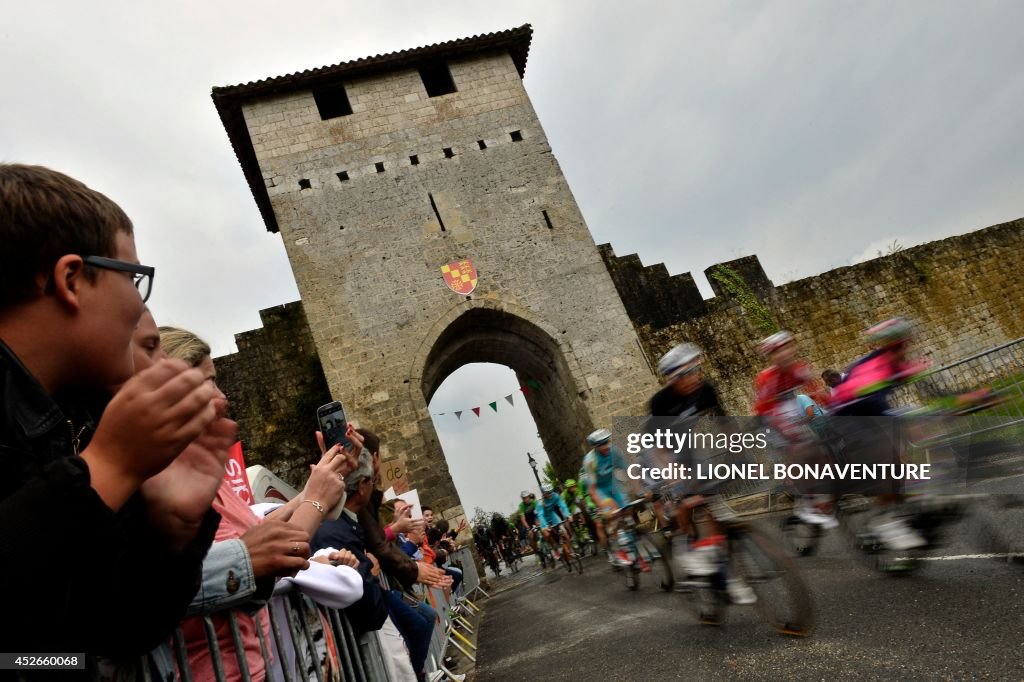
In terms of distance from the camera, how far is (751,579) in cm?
378

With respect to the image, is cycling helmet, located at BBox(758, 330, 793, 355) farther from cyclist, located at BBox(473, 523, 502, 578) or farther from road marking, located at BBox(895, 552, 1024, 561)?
cyclist, located at BBox(473, 523, 502, 578)

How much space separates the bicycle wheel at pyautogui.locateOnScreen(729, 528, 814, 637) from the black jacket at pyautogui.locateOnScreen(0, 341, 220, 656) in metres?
3.18

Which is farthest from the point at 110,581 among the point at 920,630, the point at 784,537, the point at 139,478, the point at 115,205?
the point at 784,537

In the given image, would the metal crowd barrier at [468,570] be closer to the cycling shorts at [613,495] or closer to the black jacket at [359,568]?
the cycling shorts at [613,495]

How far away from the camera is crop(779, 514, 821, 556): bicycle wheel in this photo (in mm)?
4822

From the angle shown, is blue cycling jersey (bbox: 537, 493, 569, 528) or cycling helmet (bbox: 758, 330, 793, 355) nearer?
cycling helmet (bbox: 758, 330, 793, 355)

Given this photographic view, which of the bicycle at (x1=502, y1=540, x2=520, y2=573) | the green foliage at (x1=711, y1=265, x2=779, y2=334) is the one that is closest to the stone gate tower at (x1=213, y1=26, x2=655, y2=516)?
the green foliage at (x1=711, y1=265, x2=779, y2=334)

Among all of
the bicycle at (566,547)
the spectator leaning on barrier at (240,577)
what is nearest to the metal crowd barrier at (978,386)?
the spectator leaning on barrier at (240,577)

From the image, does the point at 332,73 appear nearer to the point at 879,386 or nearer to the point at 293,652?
the point at 879,386

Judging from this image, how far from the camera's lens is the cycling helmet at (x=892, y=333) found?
408 cm

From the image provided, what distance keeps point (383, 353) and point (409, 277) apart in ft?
6.30

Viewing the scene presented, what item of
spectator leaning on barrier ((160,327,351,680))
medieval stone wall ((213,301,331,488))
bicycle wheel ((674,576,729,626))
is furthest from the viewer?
medieval stone wall ((213,301,331,488))

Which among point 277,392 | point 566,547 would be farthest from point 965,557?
point 277,392

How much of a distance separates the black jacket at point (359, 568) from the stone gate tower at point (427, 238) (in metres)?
9.95
